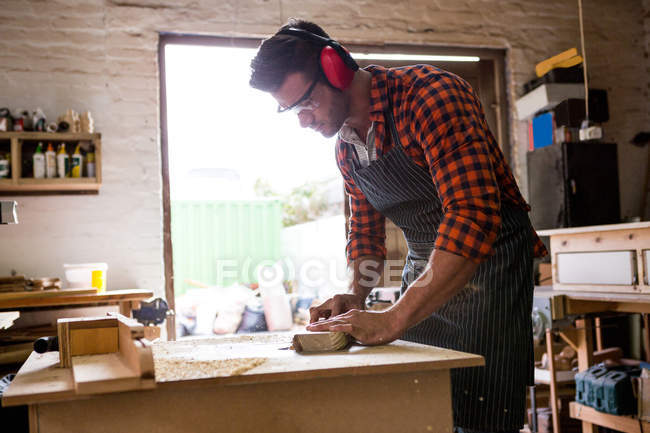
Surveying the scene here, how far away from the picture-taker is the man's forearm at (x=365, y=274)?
1.74 metres

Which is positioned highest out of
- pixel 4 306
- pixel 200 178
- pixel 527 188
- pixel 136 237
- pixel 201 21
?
pixel 201 21

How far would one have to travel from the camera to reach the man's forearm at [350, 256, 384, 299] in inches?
68.4

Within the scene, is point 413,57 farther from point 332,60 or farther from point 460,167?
point 460,167

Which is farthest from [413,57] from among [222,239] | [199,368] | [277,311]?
[222,239]

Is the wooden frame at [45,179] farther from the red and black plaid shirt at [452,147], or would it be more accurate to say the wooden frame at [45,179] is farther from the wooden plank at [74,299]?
the red and black plaid shirt at [452,147]

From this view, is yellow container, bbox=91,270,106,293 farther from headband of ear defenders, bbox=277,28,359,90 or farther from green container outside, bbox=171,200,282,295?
green container outside, bbox=171,200,282,295

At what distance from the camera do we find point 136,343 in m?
1.03

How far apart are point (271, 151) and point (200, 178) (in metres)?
1.98

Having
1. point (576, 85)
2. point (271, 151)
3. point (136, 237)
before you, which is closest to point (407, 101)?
point (136, 237)

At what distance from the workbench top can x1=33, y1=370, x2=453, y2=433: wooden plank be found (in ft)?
0.11

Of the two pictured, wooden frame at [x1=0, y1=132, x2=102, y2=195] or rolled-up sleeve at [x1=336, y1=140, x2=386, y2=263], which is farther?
wooden frame at [x1=0, y1=132, x2=102, y2=195]

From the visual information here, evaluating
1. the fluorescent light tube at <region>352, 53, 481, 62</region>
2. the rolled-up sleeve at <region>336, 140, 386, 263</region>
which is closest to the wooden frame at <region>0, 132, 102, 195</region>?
the fluorescent light tube at <region>352, 53, 481, 62</region>

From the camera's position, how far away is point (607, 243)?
295 cm

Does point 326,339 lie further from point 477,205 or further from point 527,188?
point 527,188
